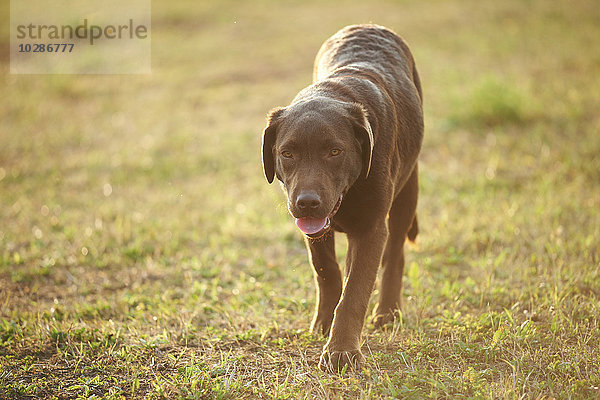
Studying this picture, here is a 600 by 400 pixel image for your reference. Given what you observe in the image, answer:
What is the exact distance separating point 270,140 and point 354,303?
43.4 inches

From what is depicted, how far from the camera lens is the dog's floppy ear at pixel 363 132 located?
11.9 ft

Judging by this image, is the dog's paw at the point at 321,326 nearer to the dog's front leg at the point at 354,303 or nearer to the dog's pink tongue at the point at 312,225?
the dog's front leg at the point at 354,303

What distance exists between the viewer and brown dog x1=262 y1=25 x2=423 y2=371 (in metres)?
3.58

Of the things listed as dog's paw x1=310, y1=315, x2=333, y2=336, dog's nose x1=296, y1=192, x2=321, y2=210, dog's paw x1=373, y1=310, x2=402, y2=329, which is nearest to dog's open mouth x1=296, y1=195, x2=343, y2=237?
dog's nose x1=296, y1=192, x2=321, y2=210

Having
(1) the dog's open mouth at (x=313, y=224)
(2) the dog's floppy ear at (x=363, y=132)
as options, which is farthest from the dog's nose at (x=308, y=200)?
(2) the dog's floppy ear at (x=363, y=132)

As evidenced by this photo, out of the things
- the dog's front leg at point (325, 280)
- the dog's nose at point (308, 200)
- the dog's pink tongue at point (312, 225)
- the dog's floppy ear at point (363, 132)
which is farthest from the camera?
the dog's front leg at point (325, 280)

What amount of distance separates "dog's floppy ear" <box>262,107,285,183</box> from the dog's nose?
52 centimetres

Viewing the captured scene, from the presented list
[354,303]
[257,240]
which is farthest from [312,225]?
[257,240]

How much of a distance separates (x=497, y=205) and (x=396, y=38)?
2.58m

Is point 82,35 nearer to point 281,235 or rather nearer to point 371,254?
point 281,235

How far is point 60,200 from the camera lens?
7.95m

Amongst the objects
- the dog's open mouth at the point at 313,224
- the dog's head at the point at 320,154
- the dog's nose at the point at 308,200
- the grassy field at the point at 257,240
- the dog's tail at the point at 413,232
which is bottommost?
the grassy field at the point at 257,240

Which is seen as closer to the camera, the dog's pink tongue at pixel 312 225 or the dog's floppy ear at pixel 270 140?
the dog's pink tongue at pixel 312 225

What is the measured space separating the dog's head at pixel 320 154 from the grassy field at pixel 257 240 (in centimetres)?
97
